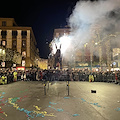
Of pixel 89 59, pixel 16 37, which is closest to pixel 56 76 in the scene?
pixel 89 59

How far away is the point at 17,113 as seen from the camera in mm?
4562

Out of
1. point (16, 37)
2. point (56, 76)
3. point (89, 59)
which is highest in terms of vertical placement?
point (16, 37)

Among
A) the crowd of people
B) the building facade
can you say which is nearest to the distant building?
the building facade

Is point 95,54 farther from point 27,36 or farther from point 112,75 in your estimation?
point 27,36

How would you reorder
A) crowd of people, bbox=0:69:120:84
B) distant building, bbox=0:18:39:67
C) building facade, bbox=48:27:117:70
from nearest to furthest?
crowd of people, bbox=0:69:120:84
building facade, bbox=48:27:117:70
distant building, bbox=0:18:39:67

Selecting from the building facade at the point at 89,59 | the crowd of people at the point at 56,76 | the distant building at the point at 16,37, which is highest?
the distant building at the point at 16,37

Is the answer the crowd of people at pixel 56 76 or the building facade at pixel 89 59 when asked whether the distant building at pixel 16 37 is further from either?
the crowd of people at pixel 56 76

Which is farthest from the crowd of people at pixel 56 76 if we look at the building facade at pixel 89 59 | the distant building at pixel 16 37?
the distant building at pixel 16 37

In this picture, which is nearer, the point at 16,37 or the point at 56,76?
the point at 56,76

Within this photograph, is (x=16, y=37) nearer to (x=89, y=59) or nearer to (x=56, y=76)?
(x=89, y=59)

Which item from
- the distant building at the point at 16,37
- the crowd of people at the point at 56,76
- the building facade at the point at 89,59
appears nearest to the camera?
the crowd of people at the point at 56,76

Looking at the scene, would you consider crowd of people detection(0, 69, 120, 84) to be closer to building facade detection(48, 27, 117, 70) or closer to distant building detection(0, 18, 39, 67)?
building facade detection(48, 27, 117, 70)

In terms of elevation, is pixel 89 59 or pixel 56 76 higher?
pixel 89 59

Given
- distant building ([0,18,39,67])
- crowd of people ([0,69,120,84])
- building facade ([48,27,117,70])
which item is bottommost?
crowd of people ([0,69,120,84])
